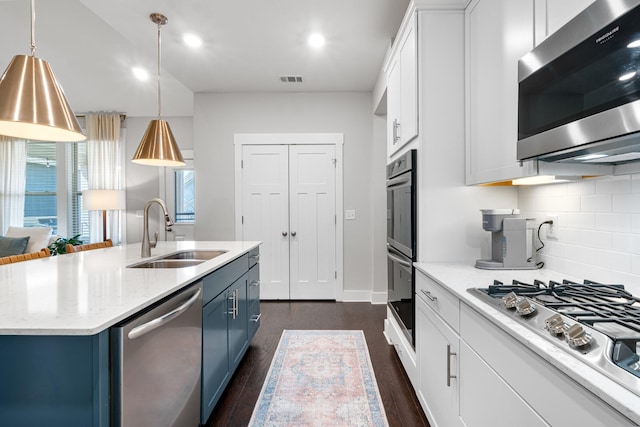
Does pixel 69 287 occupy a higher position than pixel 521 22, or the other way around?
pixel 521 22

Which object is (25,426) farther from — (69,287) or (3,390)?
(69,287)

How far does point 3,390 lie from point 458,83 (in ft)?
7.98

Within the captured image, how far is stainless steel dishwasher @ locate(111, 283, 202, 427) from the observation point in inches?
40.6

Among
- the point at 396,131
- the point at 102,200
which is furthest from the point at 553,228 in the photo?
the point at 102,200

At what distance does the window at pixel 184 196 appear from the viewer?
548 centimetres

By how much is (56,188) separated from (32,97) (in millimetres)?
5350

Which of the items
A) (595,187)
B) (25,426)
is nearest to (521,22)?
(595,187)

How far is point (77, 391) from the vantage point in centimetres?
96

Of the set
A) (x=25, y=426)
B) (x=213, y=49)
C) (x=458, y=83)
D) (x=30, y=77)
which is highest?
(x=213, y=49)

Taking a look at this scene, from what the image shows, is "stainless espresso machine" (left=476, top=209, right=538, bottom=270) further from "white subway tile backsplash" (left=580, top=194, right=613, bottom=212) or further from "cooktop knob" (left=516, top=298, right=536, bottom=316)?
"cooktop knob" (left=516, top=298, right=536, bottom=316)

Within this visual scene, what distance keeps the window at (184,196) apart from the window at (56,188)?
1596 mm

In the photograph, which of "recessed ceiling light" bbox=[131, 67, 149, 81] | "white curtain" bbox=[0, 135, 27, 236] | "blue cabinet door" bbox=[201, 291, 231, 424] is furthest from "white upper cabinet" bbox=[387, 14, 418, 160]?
"white curtain" bbox=[0, 135, 27, 236]

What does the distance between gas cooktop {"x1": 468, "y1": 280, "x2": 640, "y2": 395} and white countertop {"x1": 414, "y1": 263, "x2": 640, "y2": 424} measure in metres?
0.02

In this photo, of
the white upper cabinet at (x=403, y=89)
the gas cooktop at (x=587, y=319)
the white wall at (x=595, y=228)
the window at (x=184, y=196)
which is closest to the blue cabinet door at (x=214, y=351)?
the gas cooktop at (x=587, y=319)
